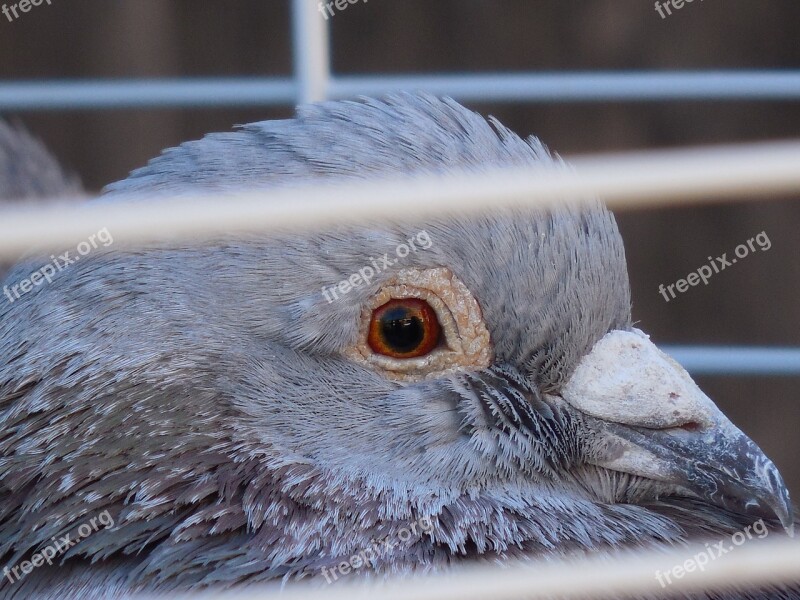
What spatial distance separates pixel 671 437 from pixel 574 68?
106 inches

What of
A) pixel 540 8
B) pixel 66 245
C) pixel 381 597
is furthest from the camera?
pixel 540 8

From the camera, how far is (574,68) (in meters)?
4.01

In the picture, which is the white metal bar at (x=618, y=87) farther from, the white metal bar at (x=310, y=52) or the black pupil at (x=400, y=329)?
the black pupil at (x=400, y=329)

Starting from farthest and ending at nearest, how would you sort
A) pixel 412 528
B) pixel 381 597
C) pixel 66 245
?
pixel 66 245
pixel 412 528
pixel 381 597

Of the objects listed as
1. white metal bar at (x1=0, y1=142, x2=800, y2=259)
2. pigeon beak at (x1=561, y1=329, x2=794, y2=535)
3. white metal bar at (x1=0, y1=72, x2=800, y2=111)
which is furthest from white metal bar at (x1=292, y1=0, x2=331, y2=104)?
pigeon beak at (x1=561, y1=329, x2=794, y2=535)

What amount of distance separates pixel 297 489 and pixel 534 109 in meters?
2.88

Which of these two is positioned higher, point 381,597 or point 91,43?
point 91,43

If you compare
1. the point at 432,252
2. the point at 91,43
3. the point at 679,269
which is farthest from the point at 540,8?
the point at 432,252

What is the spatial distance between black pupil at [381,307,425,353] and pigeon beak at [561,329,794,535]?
11.8 inches

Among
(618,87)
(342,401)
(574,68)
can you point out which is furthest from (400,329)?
(574,68)

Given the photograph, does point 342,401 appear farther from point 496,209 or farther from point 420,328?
point 496,209

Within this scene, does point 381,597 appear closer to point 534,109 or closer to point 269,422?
point 269,422

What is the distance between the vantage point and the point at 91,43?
163 inches

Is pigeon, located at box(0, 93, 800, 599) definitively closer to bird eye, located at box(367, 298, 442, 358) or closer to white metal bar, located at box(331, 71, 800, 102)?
bird eye, located at box(367, 298, 442, 358)
